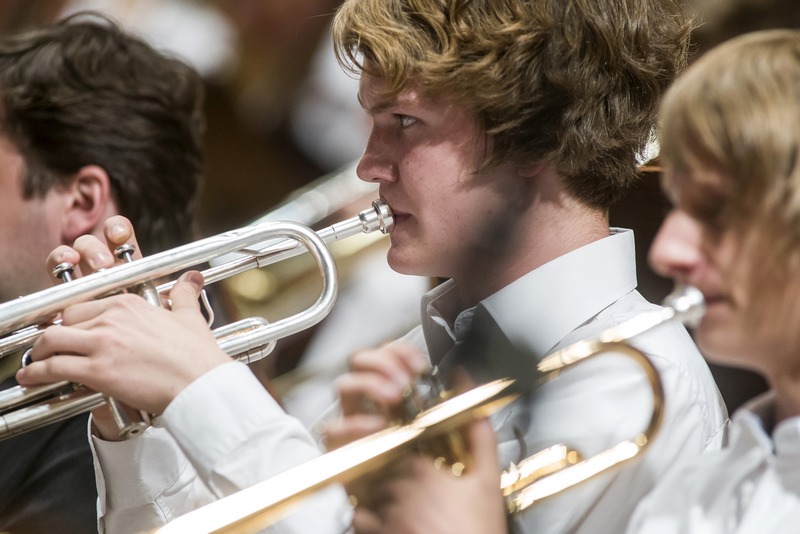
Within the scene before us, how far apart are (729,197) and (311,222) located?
1.17 meters

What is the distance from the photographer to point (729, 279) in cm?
56

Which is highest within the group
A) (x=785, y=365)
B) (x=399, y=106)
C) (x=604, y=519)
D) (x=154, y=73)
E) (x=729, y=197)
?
(x=154, y=73)

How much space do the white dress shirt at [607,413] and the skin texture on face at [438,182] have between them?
9 cm

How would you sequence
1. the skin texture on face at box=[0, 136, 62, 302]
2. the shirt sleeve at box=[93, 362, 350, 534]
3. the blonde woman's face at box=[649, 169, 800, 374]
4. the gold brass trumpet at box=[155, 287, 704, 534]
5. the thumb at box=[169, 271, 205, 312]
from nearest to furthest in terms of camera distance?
the blonde woman's face at box=[649, 169, 800, 374] → the gold brass trumpet at box=[155, 287, 704, 534] → the shirt sleeve at box=[93, 362, 350, 534] → the thumb at box=[169, 271, 205, 312] → the skin texture on face at box=[0, 136, 62, 302]

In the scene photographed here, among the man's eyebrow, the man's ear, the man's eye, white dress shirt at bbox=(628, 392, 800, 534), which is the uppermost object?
the man's ear

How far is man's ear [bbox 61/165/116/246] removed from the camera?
1.25m

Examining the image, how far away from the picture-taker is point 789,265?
0.54m

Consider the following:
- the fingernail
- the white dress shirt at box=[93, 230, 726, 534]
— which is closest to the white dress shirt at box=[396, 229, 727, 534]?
the white dress shirt at box=[93, 230, 726, 534]

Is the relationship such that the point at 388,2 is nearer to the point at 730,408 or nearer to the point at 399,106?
the point at 399,106

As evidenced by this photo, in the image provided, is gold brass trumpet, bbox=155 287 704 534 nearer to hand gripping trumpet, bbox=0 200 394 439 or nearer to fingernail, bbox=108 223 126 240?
hand gripping trumpet, bbox=0 200 394 439

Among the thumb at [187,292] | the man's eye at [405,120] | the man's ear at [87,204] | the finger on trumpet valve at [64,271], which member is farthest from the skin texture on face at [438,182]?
the man's ear at [87,204]

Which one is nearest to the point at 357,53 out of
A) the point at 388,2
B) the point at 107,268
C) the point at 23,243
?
the point at 388,2

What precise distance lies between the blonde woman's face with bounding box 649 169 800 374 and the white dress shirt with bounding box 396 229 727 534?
0.14 meters

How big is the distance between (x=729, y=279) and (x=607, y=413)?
21cm
